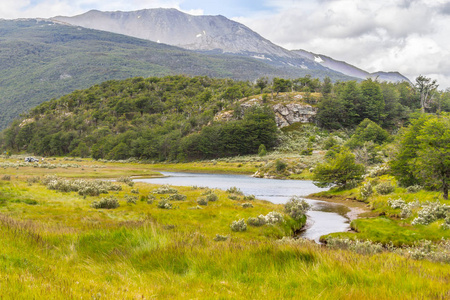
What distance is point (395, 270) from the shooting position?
5.29 metres

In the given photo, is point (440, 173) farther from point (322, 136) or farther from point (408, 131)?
point (322, 136)

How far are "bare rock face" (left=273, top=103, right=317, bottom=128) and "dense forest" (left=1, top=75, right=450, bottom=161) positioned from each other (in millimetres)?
3531

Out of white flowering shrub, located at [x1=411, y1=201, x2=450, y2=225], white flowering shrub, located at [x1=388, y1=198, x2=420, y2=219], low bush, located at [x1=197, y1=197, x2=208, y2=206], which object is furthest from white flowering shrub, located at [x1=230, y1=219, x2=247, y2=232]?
white flowering shrub, located at [x1=388, y1=198, x2=420, y2=219]

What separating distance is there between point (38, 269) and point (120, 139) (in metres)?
138

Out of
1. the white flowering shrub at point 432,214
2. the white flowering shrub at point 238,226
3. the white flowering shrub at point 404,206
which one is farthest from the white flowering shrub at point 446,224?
the white flowering shrub at point 238,226

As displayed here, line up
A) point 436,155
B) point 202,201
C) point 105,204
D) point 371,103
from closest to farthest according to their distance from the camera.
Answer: point 105,204 → point 436,155 → point 202,201 → point 371,103

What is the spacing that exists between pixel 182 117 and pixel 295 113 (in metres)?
57.4

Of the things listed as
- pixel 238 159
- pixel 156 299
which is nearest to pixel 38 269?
pixel 156 299

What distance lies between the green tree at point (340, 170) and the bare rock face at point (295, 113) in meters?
90.8

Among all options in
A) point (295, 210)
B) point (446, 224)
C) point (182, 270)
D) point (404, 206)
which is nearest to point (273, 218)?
point (295, 210)

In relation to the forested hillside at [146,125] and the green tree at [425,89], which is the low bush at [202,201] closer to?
the forested hillside at [146,125]

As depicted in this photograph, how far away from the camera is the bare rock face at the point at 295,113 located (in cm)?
13225

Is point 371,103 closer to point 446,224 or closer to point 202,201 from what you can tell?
point 446,224

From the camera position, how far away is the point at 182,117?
15650cm
